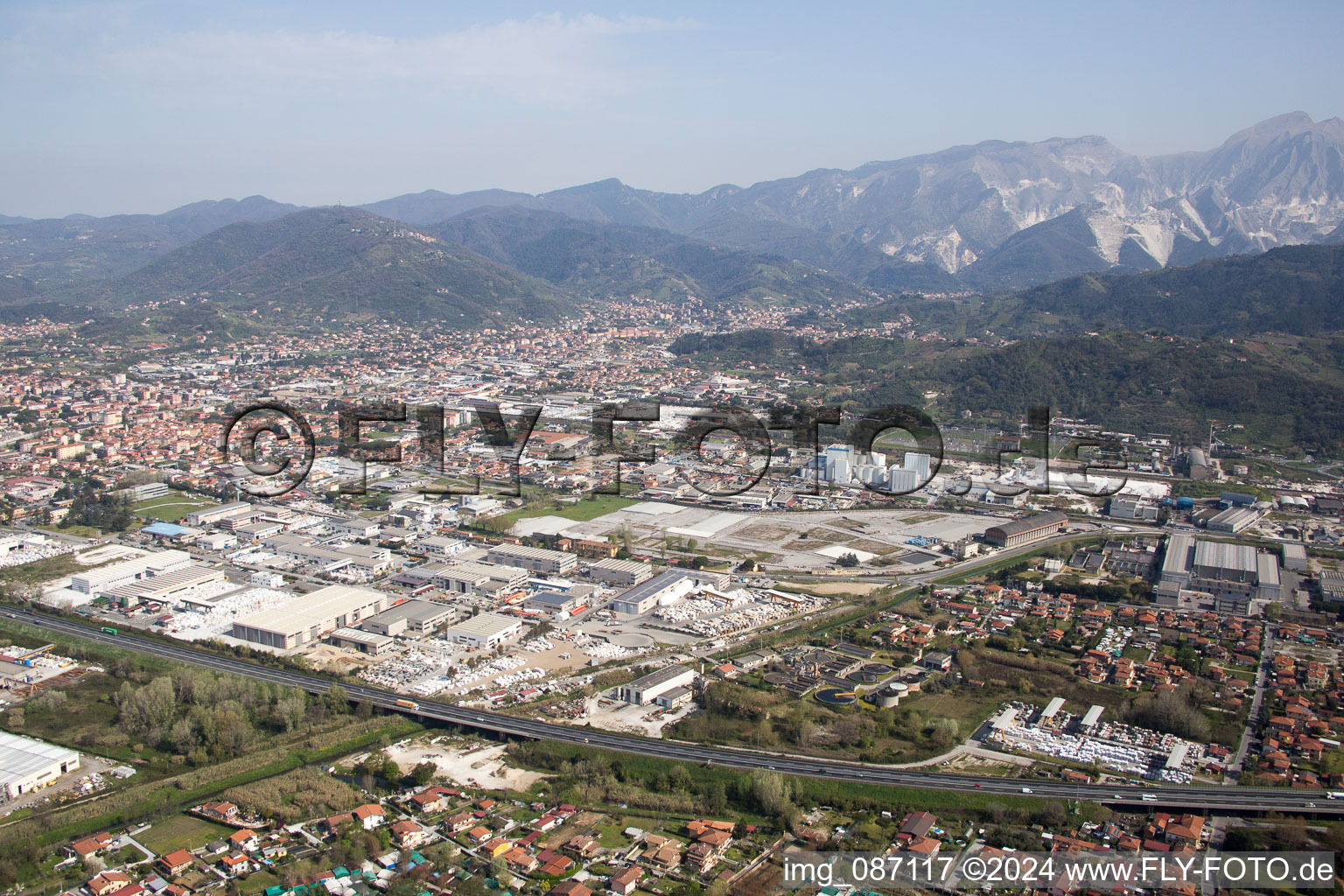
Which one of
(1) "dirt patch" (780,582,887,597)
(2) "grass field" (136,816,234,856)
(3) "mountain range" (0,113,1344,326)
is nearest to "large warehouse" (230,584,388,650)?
(2) "grass field" (136,816,234,856)

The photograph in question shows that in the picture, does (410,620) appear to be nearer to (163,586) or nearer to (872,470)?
(163,586)

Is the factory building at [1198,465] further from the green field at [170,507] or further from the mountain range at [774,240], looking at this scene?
the green field at [170,507]

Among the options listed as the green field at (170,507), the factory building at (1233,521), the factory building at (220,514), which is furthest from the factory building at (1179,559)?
the green field at (170,507)

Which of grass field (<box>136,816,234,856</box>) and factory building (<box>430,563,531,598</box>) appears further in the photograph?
factory building (<box>430,563,531,598</box>)

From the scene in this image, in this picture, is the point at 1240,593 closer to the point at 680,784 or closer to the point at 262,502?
the point at 680,784

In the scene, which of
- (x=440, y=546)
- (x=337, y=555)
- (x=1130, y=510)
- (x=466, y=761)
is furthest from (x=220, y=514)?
(x=1130, y=510)

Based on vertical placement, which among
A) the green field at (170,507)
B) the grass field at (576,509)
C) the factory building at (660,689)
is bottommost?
the factory building at (660,689)

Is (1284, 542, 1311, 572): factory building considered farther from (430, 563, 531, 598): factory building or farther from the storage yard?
(430, 563, 531, 598): factory building
